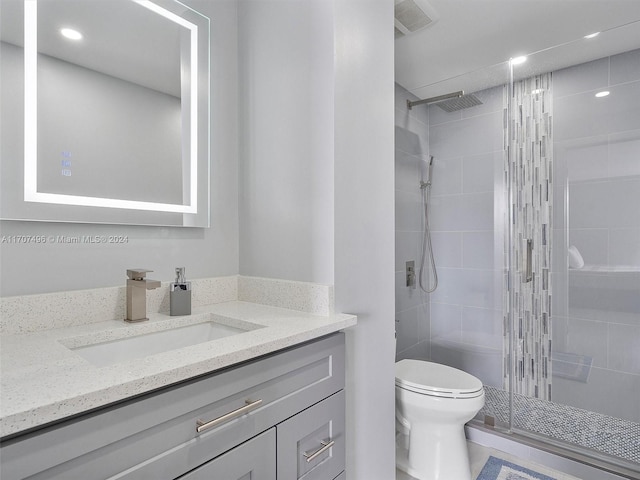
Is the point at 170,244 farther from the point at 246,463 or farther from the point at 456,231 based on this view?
the point at 456,231

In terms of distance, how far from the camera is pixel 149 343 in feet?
3.66

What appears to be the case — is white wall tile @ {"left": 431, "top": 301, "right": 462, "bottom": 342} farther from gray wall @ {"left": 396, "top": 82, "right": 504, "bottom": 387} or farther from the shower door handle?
the shower door handle

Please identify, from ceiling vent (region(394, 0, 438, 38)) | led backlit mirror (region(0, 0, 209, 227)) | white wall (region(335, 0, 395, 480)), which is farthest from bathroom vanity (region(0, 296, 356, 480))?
ceiling vent (region(394, 0, 438, 38))

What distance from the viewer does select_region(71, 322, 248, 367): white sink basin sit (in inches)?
39.2

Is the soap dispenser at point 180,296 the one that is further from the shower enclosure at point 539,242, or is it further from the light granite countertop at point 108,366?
the shower enclosure at point 539,242

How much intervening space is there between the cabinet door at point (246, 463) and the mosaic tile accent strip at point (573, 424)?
1721mm

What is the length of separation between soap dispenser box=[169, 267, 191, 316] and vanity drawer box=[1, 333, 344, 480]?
0.47 metres

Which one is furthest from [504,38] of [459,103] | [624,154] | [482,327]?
[482,327]

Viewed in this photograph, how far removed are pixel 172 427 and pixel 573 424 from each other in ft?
7.40

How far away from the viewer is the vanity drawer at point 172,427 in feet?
1.91

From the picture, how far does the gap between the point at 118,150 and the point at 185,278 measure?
508 mm

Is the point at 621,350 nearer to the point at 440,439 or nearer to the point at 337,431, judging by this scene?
the point at 440,439

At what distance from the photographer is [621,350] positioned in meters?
2.01

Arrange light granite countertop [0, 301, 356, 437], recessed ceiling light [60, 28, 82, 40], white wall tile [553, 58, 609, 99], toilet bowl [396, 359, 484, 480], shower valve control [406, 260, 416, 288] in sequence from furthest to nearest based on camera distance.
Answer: shower valve control [406, 260, 416, 288]
white wall tile [553, 58, 609, 99]
toilet bowl [396, 359, 484, 480]
recessed ceiling light [60, 28, 82, 40]
light granite countertop [0, 301, 356, 437]
